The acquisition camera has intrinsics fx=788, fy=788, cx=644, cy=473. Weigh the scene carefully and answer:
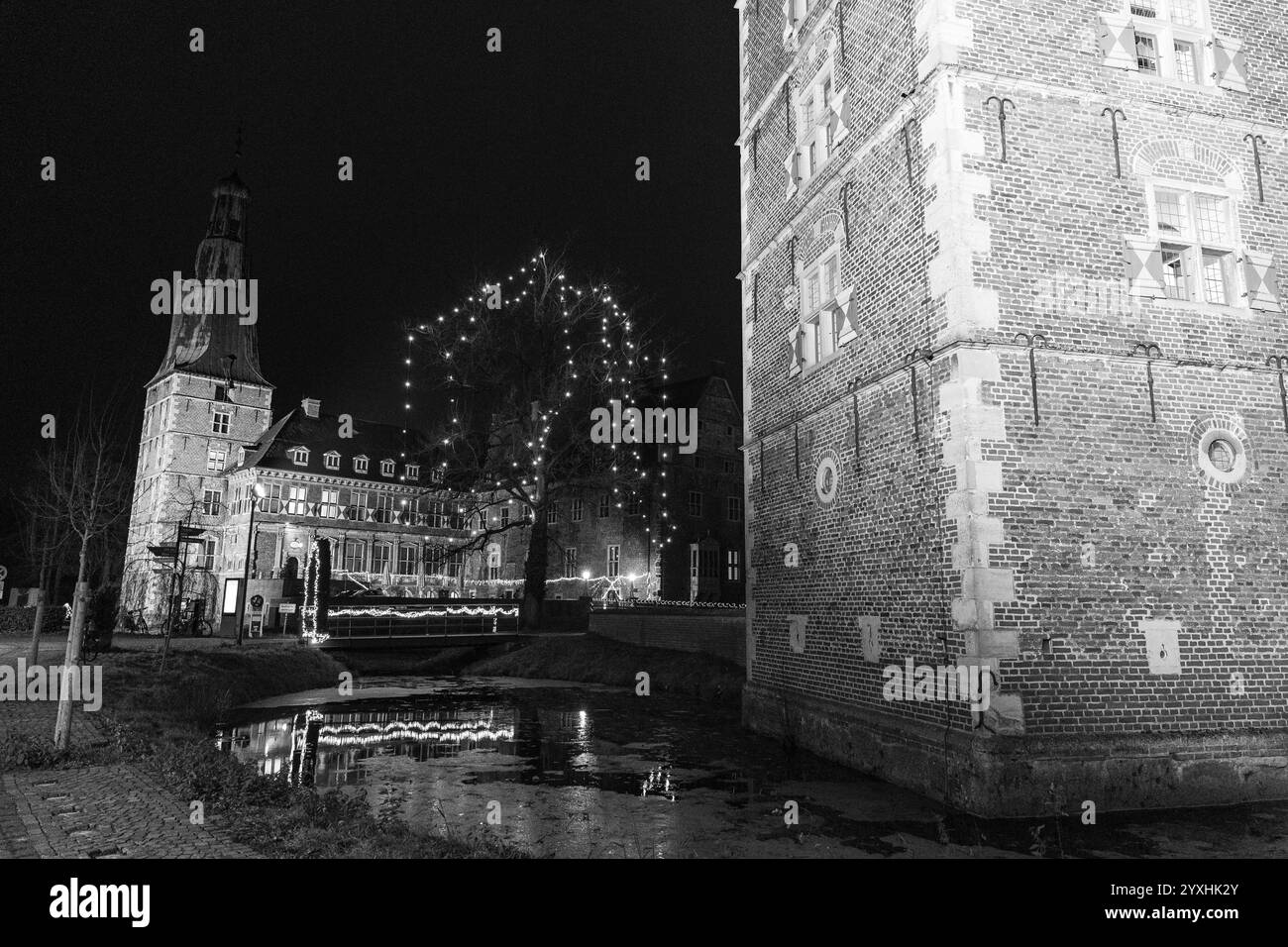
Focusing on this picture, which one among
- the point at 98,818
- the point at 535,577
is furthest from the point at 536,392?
the point at 98,818

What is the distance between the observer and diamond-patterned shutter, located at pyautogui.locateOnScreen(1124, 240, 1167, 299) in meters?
9.11

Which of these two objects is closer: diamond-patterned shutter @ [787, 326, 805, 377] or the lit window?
the lit window

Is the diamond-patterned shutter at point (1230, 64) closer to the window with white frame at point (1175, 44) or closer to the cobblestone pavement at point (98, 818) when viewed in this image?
the window with white frame at point (1175, 44)

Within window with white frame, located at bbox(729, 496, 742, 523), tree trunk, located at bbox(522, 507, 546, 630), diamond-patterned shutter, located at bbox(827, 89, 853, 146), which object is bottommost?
tree trunk, located at bbox(522, 507, 546, 630)

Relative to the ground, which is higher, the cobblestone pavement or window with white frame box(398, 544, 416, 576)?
window with white frame box(398, 544, 416, 576)

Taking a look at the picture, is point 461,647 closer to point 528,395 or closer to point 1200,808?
point 528,395

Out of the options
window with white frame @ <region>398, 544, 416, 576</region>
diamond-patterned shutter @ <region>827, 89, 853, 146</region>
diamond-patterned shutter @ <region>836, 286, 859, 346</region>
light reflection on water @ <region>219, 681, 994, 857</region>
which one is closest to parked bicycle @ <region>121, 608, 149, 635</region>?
light reflection on water @ <region>219, 681, 994, 857</region>

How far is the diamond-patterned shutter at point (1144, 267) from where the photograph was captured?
359 inches

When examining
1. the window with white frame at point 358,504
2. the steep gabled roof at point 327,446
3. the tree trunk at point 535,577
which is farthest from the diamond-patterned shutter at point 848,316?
the window with white frame at point 358,504

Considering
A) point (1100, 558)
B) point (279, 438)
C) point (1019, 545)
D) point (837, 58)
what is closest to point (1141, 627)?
point (1100, 558)

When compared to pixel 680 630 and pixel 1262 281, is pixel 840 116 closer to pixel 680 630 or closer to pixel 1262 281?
pixel 1262 281

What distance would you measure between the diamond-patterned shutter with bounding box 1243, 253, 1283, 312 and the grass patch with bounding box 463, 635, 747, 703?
11.6 metres

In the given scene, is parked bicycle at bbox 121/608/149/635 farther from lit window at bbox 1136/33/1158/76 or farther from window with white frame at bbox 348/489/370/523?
lit window at bbox 1136/33/1158/76

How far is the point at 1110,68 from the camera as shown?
31.3 feet
